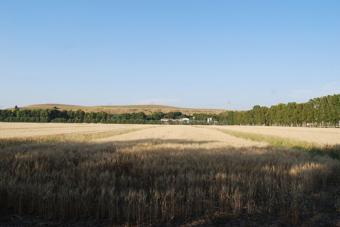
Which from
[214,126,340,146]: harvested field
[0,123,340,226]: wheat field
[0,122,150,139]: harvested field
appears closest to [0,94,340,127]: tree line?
[214,126,340,146]: harvested field

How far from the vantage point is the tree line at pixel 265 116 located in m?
93.5

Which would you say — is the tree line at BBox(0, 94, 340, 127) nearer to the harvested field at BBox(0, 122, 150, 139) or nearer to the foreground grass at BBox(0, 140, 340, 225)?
the harvested field at BBox(0, 122, 150, 139)

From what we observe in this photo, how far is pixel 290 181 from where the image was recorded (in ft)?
35.6

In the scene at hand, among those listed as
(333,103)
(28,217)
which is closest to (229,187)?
(28,217)

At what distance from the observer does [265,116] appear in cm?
13212

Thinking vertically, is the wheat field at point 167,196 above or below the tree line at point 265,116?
below

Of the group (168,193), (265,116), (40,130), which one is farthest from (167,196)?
(265,116)

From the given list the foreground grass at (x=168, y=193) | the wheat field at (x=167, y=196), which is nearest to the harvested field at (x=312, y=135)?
the foreground grass at (x=168, y=193)

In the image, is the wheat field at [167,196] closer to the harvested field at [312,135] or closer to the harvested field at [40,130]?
the harvested field at [312,135]

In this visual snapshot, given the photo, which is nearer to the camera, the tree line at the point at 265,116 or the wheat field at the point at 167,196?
the wheat field at the point at 167,196

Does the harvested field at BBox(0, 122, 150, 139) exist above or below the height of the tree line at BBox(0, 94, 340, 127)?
below

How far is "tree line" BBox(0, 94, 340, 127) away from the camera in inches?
3682

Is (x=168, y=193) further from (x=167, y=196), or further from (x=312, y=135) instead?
(x=312, y=135)

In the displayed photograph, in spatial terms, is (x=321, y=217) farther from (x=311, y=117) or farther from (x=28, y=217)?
(x=311, y=117)
